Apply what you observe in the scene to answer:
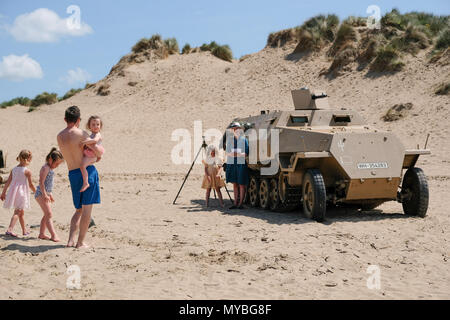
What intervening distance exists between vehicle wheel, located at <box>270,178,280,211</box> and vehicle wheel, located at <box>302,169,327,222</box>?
1.48m

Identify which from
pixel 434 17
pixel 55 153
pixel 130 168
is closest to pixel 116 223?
pixel 55 153

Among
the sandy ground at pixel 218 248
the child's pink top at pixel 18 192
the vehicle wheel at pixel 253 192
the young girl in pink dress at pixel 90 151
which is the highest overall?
the young girl in pink dress at pixel 90 151

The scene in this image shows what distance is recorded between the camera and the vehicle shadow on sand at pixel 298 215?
387 inches

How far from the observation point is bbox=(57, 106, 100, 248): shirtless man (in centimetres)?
655

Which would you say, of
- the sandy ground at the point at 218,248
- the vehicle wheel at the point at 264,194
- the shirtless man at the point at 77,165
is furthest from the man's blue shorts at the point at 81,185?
the vehicle wheel at the point at 264,194

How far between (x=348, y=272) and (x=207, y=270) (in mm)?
1702

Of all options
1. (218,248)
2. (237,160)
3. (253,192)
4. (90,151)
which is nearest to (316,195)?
(218,248)

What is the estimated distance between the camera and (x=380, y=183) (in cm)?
942

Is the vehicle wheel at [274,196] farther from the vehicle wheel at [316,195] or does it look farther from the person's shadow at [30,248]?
the person's shadow at [30,248]

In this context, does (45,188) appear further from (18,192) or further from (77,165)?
(77,165)

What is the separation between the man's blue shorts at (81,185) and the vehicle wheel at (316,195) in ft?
13.5

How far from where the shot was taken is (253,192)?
41.4 ft

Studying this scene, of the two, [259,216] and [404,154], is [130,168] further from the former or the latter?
[404,154]

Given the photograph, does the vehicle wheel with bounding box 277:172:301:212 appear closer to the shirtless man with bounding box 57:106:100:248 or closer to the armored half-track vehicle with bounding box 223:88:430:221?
the armored half-track vehicle with bounding box 223:88:430:221
